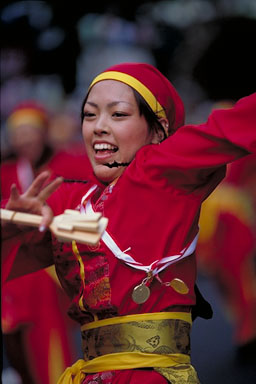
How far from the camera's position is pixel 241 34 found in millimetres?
5020

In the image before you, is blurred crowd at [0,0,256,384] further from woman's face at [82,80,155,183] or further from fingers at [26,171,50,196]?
fingers at [26,171,50,196]

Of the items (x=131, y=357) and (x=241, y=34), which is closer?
(x=131, y=357)

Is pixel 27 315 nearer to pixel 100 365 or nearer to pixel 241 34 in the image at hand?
pixel 100 365

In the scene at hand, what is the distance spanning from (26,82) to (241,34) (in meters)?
1.60

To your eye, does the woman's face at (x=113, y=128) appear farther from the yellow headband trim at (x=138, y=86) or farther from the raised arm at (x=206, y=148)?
the raised arm at (x=206, y=148)

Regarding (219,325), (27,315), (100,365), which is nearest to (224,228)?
(219,325)

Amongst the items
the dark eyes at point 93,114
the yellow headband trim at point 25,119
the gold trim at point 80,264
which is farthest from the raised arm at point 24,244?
the yellow headband trim at point 25,119

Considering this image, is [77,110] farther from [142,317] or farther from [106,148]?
[142,317]

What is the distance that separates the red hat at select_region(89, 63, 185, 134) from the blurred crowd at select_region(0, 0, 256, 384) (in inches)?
58.9

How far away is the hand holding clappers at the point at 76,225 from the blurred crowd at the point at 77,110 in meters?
2.02

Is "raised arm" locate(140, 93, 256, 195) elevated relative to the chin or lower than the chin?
elevated

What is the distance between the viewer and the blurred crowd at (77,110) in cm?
365

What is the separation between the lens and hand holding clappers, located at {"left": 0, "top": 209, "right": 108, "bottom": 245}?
144 cm

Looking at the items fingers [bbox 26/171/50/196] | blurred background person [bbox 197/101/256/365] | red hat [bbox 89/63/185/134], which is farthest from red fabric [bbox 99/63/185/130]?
blurred background person [bbox 197/101/256/365]
